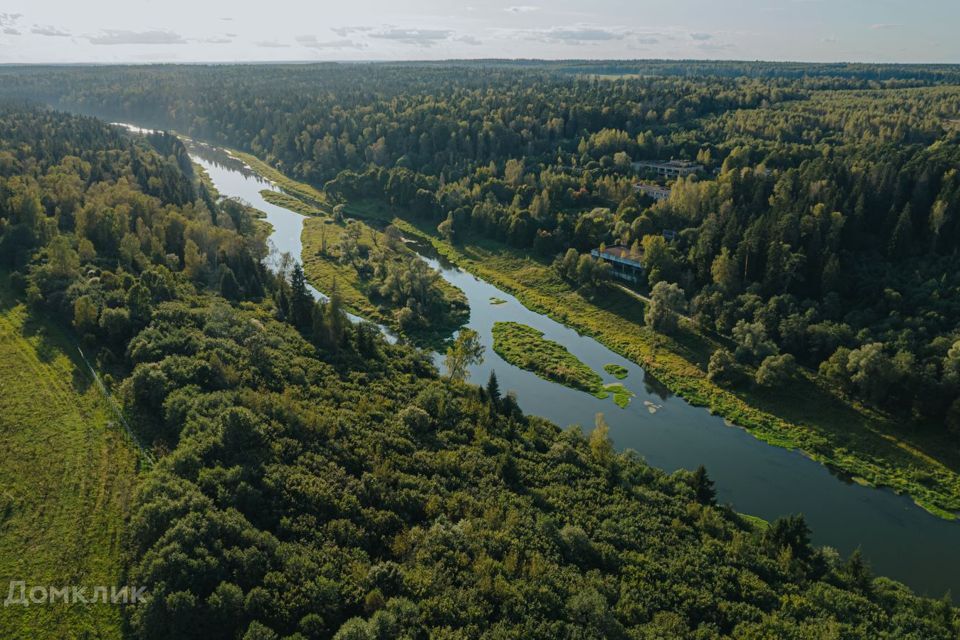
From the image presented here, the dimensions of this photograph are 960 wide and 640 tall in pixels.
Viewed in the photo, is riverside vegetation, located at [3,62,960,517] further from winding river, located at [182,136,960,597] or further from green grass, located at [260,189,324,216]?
green grass, located at [260,189,324,216]

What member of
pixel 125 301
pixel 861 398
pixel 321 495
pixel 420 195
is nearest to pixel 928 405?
pixel 861 398

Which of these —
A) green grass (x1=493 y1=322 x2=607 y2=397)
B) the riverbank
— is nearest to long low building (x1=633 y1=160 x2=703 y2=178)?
the riverbank

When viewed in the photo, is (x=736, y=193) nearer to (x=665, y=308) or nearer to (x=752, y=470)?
(x=665, y=308)

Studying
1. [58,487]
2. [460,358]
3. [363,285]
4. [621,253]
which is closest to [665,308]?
[621,253]

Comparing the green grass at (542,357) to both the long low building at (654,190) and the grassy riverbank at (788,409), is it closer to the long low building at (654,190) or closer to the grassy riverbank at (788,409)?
the grassy riverbank at (788,409)

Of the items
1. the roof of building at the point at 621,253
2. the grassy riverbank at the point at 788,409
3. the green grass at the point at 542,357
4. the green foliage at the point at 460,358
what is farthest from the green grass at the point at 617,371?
the roof of building at the point at 621,253
